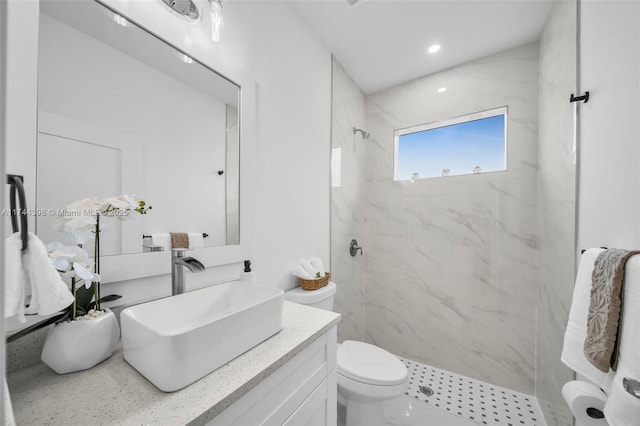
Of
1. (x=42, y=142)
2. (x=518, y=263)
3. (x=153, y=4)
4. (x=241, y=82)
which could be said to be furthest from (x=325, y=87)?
(x=518, y=263)

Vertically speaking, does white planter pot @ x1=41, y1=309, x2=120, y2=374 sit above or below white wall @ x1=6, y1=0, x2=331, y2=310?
below

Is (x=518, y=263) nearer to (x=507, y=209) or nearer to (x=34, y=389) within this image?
(x=507, y=209)

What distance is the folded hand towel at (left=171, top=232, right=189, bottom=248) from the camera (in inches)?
37.5

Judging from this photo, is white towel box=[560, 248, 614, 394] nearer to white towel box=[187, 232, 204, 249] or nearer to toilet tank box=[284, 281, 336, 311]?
toilet tank box=[284, 281, 336, 311]

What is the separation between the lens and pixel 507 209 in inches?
73.5

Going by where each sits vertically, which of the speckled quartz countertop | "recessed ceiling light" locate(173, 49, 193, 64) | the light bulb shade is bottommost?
the speckled quartz countertop

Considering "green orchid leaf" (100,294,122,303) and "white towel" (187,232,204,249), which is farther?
"white towel" (187,232,204,249)

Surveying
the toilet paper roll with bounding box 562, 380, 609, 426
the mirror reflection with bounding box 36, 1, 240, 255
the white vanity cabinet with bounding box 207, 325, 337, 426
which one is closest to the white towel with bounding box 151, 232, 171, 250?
the mirror reflection with bounding box 36, 1, 240, 255

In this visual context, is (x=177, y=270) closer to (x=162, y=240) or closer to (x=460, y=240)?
(x=162, y=240)

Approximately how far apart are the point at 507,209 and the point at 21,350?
2491mm

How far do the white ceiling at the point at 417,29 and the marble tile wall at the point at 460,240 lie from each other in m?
0.17

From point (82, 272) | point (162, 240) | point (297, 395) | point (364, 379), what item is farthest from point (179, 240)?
point (364, 379)

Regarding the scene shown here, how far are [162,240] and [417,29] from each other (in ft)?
6.42

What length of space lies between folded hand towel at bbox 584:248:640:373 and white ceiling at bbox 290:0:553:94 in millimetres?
1562
